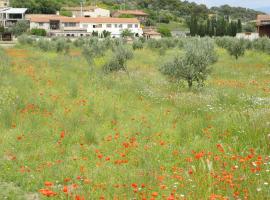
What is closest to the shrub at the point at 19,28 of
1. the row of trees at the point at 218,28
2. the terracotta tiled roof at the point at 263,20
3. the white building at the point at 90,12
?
the white building at the point at 90,12

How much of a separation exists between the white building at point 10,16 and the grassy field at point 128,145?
102 metres

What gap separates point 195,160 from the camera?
27.6 ft

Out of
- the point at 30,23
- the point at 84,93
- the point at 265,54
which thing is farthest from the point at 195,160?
the point at 30,23

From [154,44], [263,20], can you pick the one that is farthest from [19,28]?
[263,20]

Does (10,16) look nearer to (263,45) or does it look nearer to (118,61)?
(263,45)

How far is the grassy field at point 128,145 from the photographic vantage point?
6.64 meters

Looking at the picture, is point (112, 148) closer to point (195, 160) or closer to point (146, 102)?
point (195, 160)

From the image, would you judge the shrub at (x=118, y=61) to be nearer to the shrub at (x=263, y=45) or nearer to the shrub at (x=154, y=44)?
the shrub at (x=263, y=45)

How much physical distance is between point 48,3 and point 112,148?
134 metres

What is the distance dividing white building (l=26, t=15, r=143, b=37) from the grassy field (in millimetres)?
89527

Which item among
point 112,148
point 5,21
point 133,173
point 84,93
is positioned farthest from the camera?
point 5,21

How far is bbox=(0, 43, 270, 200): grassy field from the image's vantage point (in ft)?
21.8

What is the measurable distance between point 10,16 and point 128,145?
379 feet

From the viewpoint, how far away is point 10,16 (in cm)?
11638
